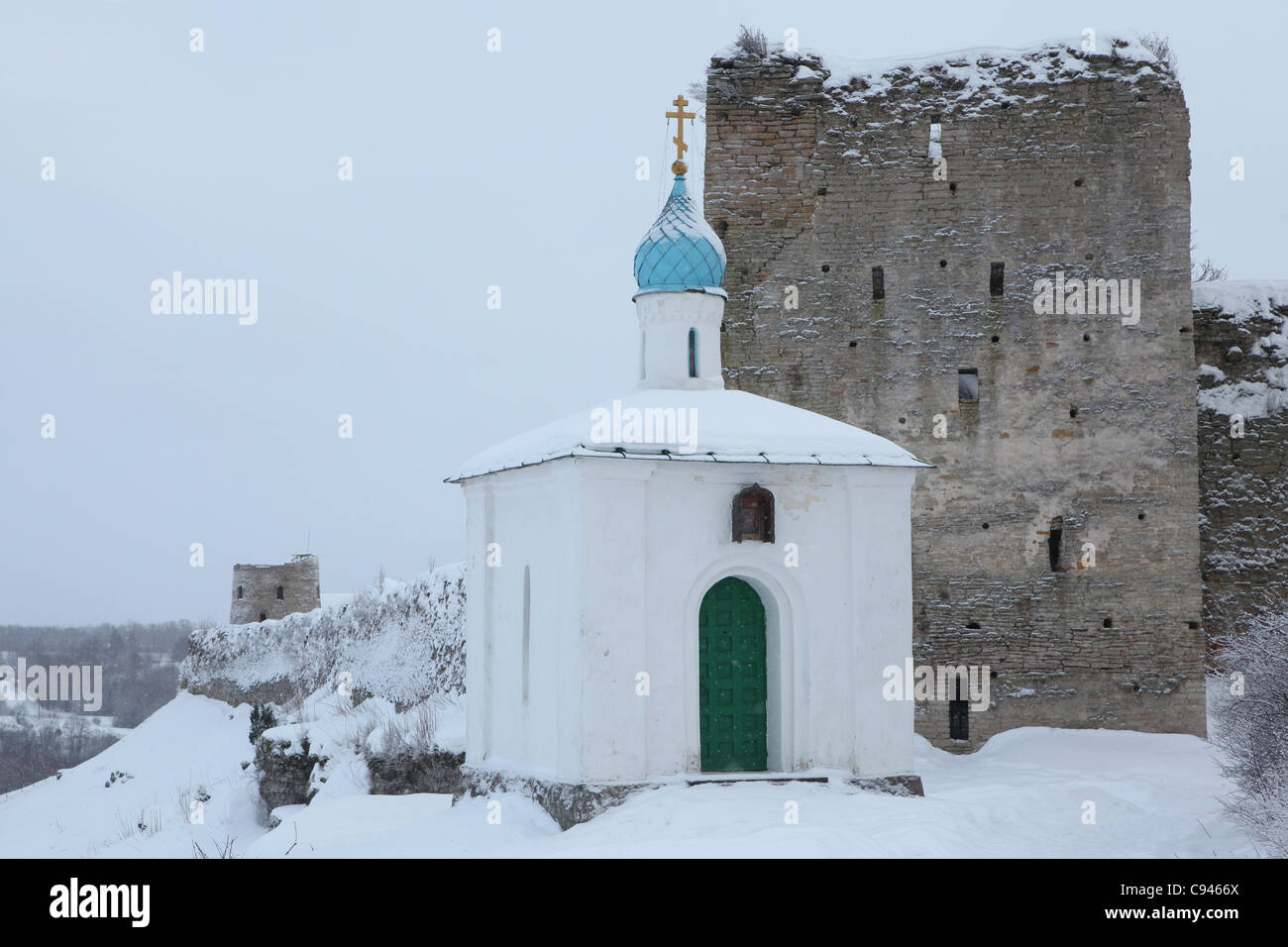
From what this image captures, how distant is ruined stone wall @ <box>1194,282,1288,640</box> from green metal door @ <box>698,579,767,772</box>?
8.34 metres

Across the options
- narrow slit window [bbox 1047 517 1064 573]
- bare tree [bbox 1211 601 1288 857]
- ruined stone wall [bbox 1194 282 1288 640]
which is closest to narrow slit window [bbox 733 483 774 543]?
bare tree [bbox 1211 601 1288 857]

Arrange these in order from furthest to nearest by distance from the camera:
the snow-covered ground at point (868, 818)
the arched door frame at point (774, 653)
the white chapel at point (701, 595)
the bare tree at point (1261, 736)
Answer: the arched door frame at point (774, 653), the white chapel at point (701, 595), the bare tree at point (1261, 736), the snow-covered ground at point (868, 818)

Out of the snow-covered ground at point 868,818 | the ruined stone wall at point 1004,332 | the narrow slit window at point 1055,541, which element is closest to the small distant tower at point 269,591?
the snow-covered ground at point 868,818

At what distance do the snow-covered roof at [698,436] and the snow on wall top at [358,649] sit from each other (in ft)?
32.9

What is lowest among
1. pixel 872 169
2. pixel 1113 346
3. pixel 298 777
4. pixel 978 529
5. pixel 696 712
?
pixel 298 777

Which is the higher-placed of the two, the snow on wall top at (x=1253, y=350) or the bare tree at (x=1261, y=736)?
the snow on wall top at (x=1253, y=350)

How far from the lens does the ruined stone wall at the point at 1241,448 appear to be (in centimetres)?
1552

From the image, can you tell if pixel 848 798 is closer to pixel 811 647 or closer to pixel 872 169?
pixel 811 647

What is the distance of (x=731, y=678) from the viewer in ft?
31.8

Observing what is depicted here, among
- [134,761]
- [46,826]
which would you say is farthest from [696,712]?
[134,761]

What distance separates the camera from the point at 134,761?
24.6 m

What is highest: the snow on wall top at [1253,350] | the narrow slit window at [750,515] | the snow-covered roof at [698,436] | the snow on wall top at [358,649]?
the snow on wall top at [1253,350]

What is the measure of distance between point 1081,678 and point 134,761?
18.4 metres

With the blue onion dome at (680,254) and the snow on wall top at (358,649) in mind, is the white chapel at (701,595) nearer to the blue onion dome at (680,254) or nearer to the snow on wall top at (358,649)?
the blue onion dome at (680,254)
